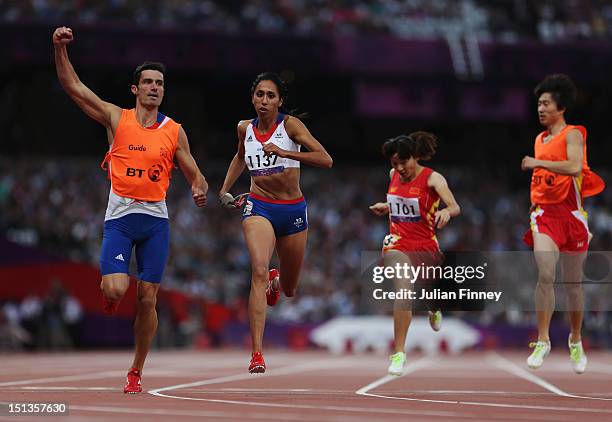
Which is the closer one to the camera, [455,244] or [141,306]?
[141,306]

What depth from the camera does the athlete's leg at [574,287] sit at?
34.2 ft

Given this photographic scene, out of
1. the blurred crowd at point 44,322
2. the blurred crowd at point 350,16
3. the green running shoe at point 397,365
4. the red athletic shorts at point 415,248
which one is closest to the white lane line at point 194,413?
the green running shoe at point 397,365

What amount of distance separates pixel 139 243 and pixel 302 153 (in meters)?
1.59

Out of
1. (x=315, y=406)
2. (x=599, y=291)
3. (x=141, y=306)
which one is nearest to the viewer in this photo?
(x=315, y=406)

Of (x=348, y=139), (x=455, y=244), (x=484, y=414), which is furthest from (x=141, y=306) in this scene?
(x=348, y=139)

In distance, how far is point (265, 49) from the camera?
98.2 feet

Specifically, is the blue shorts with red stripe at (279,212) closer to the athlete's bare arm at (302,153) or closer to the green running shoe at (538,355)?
the athlete's bare arm at (302,153)

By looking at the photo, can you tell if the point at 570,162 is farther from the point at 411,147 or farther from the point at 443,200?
the point at 411,147

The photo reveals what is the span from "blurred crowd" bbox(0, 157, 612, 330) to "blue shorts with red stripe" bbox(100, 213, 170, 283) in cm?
1722

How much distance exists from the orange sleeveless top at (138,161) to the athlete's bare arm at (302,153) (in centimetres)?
99

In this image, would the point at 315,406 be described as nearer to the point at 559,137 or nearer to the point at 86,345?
the point at 559,137

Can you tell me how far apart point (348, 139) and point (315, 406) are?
28.8m

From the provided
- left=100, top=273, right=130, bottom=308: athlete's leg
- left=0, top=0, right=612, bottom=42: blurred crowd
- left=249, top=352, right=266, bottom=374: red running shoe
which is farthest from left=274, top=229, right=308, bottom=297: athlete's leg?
left=0, top=0, right=612, bottom=42: blurred crowd

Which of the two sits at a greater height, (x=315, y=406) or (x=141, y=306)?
(x=141, y=306)
